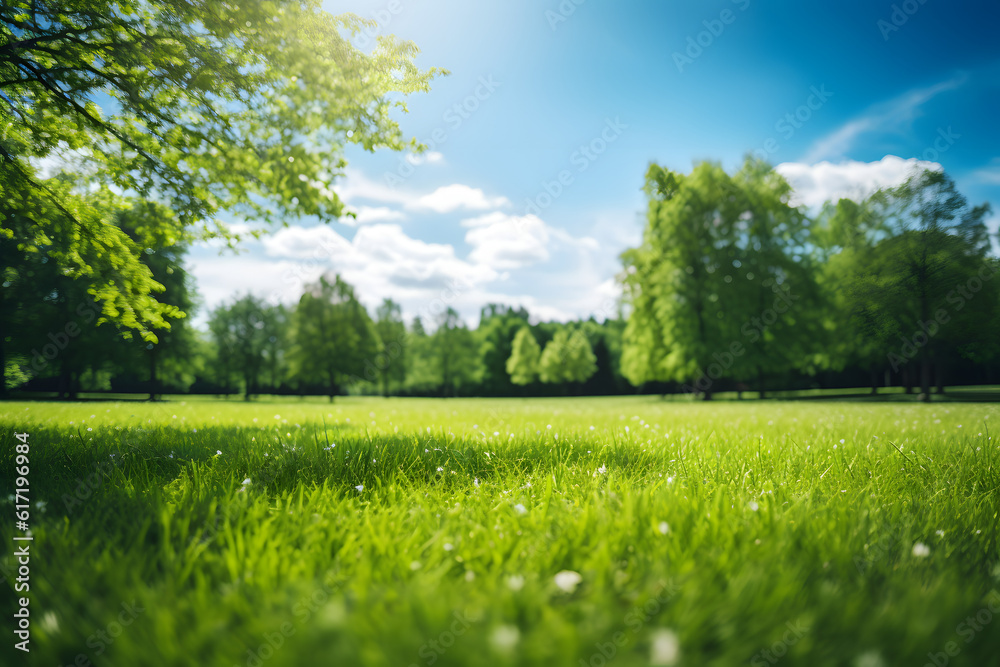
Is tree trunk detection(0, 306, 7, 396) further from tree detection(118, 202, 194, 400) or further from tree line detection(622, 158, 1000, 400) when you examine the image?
tree line detection(622, 158, 1000, 400)

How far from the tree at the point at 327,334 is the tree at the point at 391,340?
13.6m

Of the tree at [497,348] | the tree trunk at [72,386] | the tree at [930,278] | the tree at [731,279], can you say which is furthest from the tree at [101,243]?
the tree at [497,348]

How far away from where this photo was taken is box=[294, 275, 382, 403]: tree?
35812 millimetres

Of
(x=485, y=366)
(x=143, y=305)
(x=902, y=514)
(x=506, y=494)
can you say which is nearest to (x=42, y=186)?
(x=143, y=305)

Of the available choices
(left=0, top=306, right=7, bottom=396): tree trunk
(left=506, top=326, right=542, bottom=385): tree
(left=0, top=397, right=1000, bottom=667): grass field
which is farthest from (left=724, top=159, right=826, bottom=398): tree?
(left=506, top=326, right=542, bottom=385): tree

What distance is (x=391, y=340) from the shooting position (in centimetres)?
5372

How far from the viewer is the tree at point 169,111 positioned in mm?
5332

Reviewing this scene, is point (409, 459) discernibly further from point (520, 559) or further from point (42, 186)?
point (42, 186)

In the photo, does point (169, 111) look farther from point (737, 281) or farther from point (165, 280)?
point (737, 281)

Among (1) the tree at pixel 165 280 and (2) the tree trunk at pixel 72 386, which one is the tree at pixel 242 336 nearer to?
(1) the tree at pixel 165 280

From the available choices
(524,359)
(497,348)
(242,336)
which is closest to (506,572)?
(242,336)

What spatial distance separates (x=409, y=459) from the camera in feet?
13.1

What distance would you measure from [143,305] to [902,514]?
363 inches

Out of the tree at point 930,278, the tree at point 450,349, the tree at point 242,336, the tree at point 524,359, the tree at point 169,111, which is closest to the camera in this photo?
the tree at point 169,111
